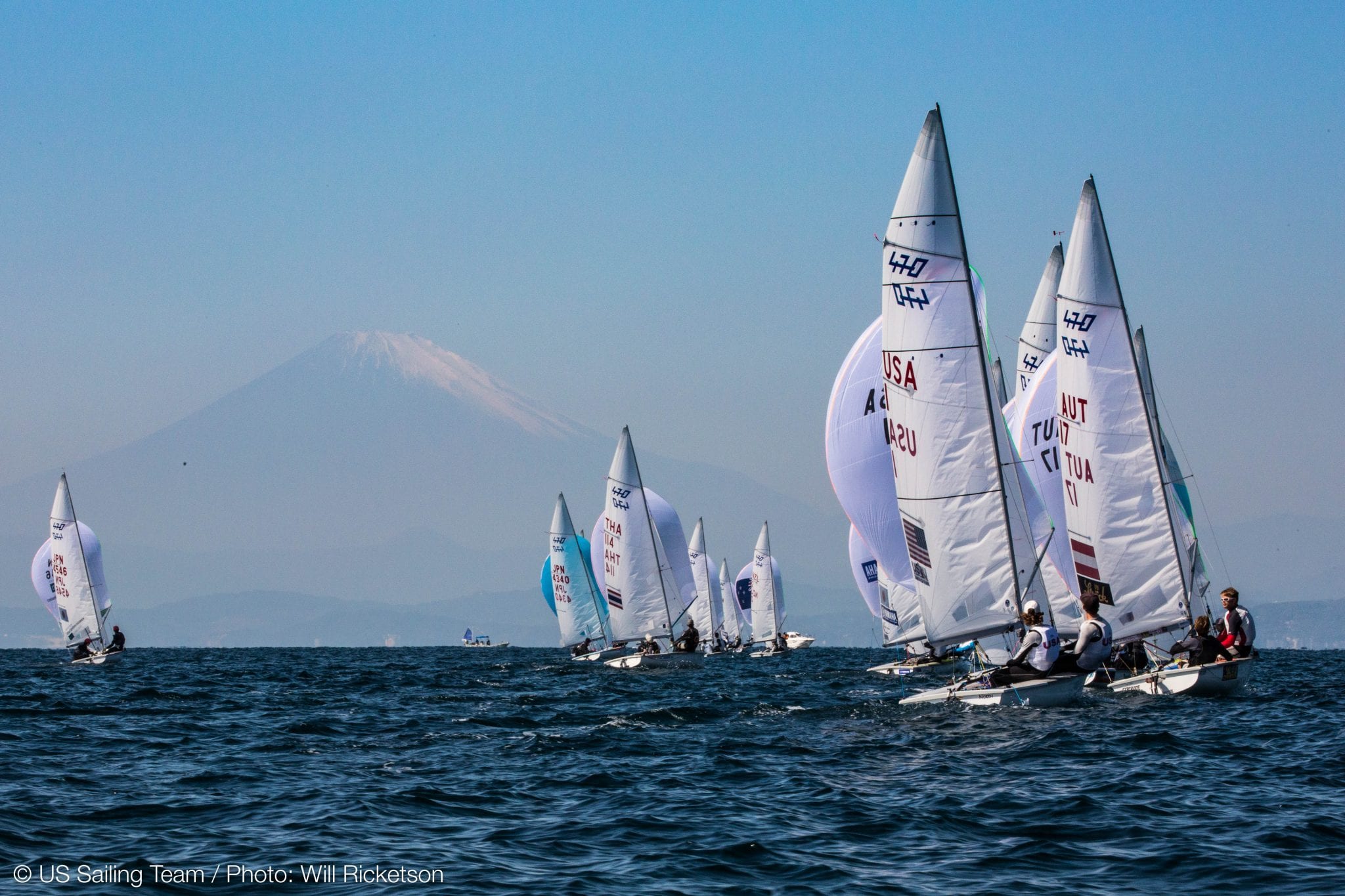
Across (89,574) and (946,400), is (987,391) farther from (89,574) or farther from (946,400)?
(89,574)

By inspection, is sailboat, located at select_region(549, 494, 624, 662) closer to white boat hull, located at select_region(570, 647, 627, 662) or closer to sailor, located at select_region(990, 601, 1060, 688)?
white boat hull, located at select_region(570, 647, 627, 662)

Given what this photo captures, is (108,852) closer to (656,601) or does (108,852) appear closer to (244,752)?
(244,752)

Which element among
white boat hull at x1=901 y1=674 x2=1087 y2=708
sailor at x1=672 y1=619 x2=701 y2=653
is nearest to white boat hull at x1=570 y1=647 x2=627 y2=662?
sailor at x1=672 y1=619 x2=701 y2=653

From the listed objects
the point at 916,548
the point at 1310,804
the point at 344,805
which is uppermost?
the point at 916,548

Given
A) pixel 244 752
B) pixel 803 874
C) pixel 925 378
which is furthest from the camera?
pixel 925 378

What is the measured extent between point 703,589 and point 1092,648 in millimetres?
60453

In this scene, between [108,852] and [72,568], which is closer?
[108,852]

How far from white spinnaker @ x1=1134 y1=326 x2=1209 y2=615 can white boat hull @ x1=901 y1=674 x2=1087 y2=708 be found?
5.10 m

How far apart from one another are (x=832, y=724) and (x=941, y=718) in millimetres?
1814

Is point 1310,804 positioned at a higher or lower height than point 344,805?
lower

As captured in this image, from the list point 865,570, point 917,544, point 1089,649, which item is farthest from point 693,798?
point 865,570

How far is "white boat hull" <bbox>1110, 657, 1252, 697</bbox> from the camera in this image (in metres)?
23.2

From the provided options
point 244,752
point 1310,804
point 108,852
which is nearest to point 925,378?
point 1310,804

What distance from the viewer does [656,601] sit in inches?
1927
